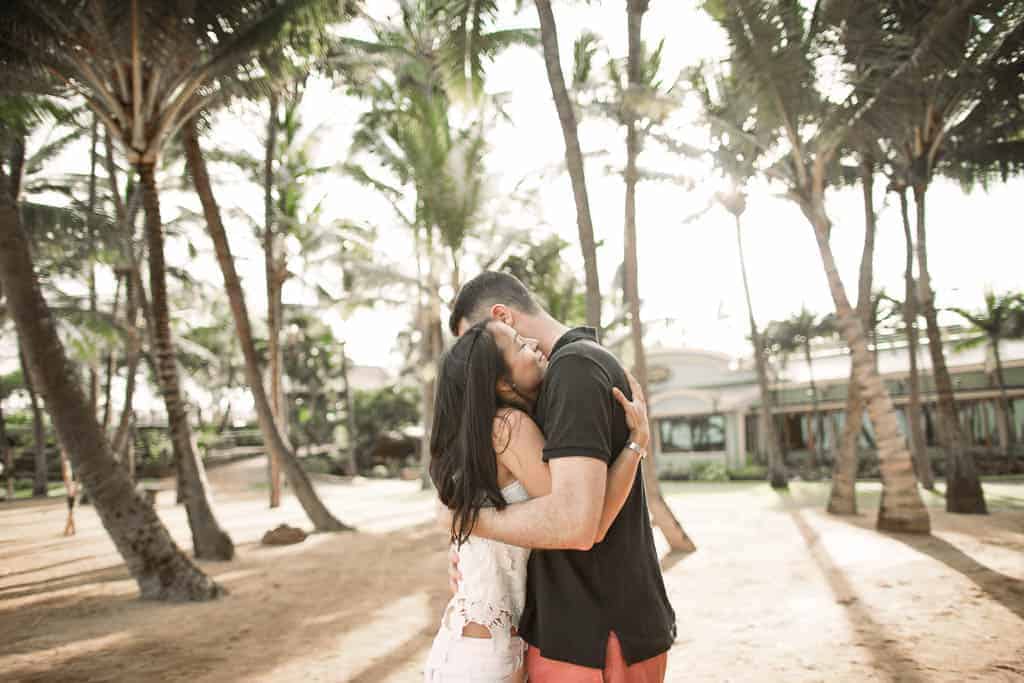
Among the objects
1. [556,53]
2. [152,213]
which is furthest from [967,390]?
[152,213]

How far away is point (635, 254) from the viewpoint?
10.2 meters

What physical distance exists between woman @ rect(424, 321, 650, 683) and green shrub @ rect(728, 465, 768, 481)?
80.6 ft

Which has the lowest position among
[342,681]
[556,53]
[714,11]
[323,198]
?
[342,681]

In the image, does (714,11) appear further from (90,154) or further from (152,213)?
(90,154)

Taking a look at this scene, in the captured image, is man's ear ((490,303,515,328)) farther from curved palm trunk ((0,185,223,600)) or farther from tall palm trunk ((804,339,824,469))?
tall palm trunk ((804,339,824,469))

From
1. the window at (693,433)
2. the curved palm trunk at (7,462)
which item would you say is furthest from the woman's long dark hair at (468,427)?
the window at (693,433)

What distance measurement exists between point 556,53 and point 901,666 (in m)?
6.86

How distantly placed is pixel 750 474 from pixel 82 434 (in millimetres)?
22708

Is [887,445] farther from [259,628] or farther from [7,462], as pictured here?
[7,462]

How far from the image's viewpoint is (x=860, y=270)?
12586mm

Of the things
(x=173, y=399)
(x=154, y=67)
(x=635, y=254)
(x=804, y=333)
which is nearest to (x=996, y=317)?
A: (x=804, y=333)

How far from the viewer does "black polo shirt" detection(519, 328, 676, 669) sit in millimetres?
1665

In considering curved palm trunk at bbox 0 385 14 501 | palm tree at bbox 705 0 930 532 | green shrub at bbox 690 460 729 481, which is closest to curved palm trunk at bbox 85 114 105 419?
curved palm trunk at bbox 0 385 14 501

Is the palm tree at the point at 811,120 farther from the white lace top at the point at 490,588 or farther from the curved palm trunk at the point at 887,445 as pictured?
the white lace top at the point at 490,588
